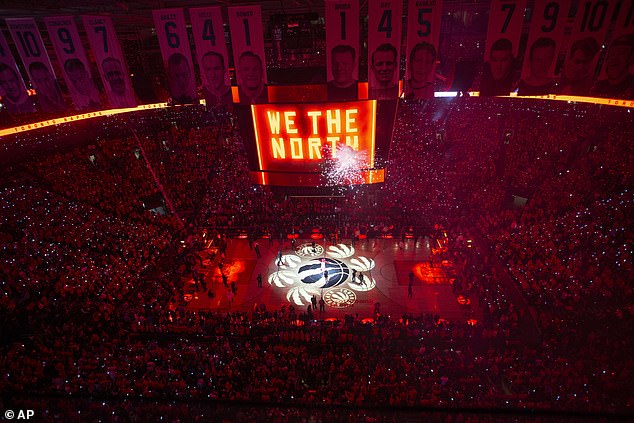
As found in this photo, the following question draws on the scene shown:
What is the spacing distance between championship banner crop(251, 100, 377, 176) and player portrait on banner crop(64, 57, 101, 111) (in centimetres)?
538

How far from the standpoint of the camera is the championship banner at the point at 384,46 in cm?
941

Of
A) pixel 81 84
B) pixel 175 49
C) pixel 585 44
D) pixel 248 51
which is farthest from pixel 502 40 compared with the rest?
pixel 81 84

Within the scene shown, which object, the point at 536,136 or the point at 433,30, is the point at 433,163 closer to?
the point at 536,136

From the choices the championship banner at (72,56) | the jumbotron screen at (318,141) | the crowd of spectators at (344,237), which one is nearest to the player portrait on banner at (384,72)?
the jumbotron screen at (318,141)

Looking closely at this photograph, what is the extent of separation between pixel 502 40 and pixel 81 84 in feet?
42.8

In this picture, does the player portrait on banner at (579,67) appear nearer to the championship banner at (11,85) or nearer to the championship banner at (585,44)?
the championship banner at (585,44)

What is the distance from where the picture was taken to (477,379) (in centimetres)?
1007

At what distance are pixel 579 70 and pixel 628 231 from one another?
8606mm

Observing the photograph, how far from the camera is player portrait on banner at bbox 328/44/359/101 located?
9.91m

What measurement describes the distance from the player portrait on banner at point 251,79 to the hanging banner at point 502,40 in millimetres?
6762

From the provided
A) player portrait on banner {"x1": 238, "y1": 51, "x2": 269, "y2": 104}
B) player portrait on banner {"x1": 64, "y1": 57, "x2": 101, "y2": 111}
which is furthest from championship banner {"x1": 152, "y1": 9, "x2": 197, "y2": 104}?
player portrait on banner {"x1": 64, "y1": 57, "x2": 101, "y2": 111}

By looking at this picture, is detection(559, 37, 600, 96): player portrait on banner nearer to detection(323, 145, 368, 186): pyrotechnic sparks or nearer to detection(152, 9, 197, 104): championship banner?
detection(323, 145, 368, 186): pyrotechnic sparks

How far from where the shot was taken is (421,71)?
405 inches

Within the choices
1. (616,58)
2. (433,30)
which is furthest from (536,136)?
(433,30)
